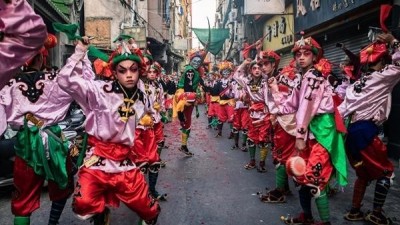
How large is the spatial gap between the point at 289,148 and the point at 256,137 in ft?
7.46

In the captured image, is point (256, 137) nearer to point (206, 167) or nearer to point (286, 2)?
point (206, 167)

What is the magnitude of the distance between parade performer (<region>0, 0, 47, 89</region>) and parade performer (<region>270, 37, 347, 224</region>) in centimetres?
316

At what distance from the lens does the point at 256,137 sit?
8.07m

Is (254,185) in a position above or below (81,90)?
below

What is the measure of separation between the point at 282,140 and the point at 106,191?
2.83 meters

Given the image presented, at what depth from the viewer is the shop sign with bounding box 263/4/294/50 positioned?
1941cm

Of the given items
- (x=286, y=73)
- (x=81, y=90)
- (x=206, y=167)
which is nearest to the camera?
(x=81, y=90)

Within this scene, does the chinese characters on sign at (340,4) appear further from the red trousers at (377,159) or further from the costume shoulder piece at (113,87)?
the costume shoulder piece at (113,87)

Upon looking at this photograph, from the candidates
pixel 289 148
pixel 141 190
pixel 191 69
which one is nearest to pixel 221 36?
pixel 191 69

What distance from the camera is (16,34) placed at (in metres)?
1.85

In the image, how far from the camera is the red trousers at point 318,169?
4.41 m

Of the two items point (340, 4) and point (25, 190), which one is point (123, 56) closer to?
point (25, 190)

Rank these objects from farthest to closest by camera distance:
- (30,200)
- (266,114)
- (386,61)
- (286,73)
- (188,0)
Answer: (188,0) < (266,114) < (286,73) < (386,61) < (30,200)

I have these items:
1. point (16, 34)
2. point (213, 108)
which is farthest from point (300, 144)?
point (213, 108)
